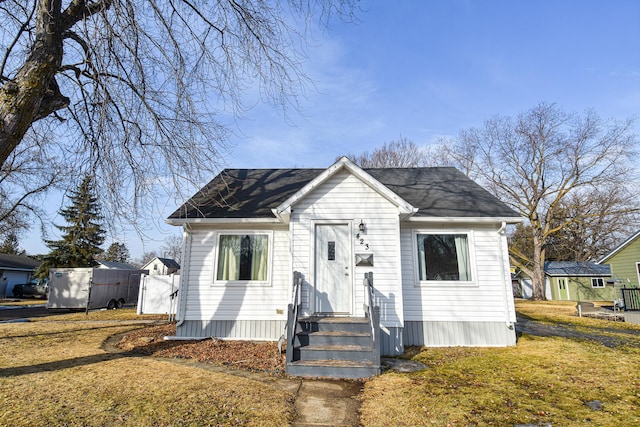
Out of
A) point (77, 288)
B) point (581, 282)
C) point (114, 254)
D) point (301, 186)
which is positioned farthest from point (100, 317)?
point (114, 254)

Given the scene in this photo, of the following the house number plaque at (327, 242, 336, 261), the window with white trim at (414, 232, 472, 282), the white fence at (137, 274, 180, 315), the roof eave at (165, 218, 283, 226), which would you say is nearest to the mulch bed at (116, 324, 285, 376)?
the house number plaque at (327, 242, 336, 261)

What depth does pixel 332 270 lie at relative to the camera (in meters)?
8.19

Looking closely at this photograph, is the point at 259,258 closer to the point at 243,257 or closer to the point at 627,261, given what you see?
the point at 243,257

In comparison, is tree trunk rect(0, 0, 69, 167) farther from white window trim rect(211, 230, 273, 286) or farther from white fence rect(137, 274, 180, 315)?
white fence rect(137, 274, 180, 315)

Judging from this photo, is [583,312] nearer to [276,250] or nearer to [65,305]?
[276,250]

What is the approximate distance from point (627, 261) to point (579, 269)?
14848mm

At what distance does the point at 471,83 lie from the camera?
12328mm

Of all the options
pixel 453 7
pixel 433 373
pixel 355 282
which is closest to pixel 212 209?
pixel 355 282

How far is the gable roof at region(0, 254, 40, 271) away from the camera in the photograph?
31.9m

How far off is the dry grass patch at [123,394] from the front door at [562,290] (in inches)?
1511

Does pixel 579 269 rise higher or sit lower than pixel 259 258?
higher

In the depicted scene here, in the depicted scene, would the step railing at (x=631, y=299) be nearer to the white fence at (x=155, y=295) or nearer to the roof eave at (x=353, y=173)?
the roof eave at (x=353, y=173)

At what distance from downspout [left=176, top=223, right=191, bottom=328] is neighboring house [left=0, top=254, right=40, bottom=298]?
34728 millimetres

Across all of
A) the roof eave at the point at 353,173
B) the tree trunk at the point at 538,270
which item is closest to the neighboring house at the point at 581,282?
the tree trunk at the point at 538,270
